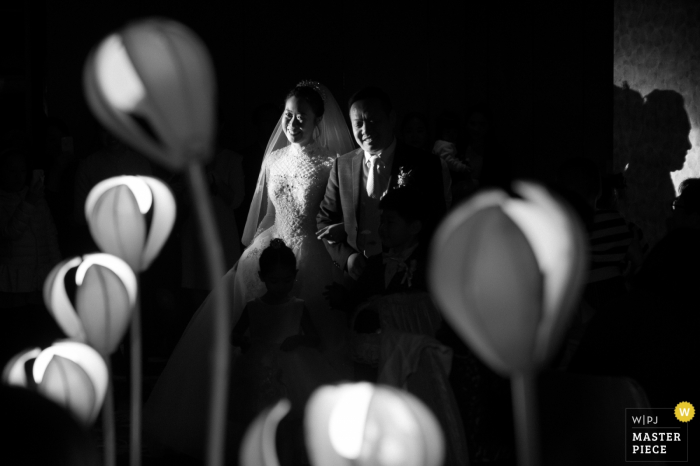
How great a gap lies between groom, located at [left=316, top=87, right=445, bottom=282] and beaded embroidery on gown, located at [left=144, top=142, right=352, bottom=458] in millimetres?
150

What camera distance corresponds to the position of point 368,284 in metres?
2.61

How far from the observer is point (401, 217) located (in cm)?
256

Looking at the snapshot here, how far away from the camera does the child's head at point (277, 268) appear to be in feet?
9.23

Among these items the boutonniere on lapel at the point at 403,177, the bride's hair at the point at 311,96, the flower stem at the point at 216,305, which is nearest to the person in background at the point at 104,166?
the bride's hair at the point at 311,96

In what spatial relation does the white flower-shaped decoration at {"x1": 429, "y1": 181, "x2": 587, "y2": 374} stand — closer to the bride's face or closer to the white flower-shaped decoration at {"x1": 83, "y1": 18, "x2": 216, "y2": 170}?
the white flower-shaped decoration at {"x1": 83, "y1": 18, "x2": 216, "y2": 170}

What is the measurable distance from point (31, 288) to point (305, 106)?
5.15 feet

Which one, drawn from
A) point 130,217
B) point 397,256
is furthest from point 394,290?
point 130,217

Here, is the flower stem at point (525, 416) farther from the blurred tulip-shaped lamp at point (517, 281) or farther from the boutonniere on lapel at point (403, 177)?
the boutonniere on lapel at point (403, 177)

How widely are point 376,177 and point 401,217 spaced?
38cm

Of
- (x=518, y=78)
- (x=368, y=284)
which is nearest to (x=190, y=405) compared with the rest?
(x=368, y=284)

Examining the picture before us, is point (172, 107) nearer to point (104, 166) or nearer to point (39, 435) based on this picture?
point (39, 435)

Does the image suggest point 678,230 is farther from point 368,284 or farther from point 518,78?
point 518,78

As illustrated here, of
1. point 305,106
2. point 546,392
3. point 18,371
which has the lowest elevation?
point 546,392

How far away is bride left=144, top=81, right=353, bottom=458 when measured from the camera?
9.66 feet
